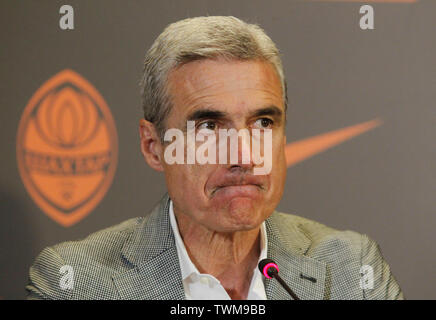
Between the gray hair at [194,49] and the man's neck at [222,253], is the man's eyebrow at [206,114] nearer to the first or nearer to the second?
the gray hair at [194,49]

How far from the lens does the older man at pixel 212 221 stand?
1685 mm

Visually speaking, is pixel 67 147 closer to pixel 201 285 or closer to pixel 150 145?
pixel 150 145

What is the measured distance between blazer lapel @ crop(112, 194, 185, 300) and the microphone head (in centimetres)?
28

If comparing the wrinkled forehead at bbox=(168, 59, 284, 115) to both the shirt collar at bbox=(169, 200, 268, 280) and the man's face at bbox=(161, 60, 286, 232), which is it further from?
the shirt collar at bbox=(169, 200, 268, 280)

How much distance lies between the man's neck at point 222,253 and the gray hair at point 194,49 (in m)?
0.35

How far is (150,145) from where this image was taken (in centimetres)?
187

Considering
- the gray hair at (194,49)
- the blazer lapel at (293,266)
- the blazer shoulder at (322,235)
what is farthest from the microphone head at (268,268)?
the gray hair at (194,49)

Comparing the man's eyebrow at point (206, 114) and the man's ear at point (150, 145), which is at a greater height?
the man's eyebrow at point (206, 114)

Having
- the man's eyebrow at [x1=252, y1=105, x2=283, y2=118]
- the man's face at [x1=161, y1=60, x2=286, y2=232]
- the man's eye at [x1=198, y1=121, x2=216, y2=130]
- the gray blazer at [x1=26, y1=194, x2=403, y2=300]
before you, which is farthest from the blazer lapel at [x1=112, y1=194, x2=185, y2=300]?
the man's eyebrow at [x1=252, y1=105, x2=283, y2=118]

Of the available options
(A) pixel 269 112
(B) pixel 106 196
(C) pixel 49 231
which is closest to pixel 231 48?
(A) pixel 269 112

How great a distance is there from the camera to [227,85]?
5.51ft

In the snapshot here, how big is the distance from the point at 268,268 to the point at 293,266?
0.18 m

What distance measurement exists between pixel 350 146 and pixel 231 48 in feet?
2.27

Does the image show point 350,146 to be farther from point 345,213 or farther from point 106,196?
point 106,196
